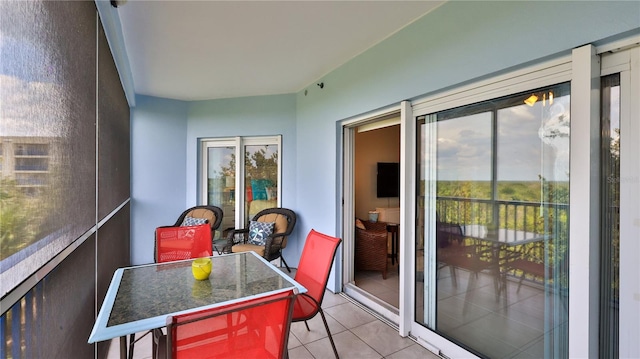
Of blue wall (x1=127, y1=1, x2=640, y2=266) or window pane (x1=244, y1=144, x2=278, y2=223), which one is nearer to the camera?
blue wall (x1=127, y1=1, x2=640, y2=266)

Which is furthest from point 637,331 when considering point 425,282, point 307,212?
point 307,212

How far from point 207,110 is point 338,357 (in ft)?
13.5

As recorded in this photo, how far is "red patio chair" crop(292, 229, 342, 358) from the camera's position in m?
1.95

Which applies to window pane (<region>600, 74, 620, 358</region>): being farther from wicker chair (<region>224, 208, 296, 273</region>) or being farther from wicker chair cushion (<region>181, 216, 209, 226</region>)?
wicker chair cushion (<region>181, 216, 209, 226</region>)

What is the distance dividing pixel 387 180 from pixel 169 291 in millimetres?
4284

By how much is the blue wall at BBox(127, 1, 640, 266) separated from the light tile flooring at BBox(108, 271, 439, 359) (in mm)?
1043

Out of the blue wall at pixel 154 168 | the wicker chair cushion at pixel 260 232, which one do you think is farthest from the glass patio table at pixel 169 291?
the blue wall at pixel 154 168

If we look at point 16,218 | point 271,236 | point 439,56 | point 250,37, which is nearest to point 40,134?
point 16,218

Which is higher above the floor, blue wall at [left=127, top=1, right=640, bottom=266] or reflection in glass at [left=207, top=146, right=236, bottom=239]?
blue wall at [left=127, top=1, right=640, bottom=266]

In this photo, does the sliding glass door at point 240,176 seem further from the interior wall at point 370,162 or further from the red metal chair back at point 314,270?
the red metal chair back at point 314,270

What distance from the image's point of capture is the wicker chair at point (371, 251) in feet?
12.5

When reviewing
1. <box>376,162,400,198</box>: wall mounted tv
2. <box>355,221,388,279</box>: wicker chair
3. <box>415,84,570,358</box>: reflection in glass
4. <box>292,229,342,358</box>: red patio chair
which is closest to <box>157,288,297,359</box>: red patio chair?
<box>292,229,342,358</box>: red patio chair

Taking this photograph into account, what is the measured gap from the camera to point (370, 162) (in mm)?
5230

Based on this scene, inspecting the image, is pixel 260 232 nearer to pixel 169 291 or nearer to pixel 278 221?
pixel 278 221
